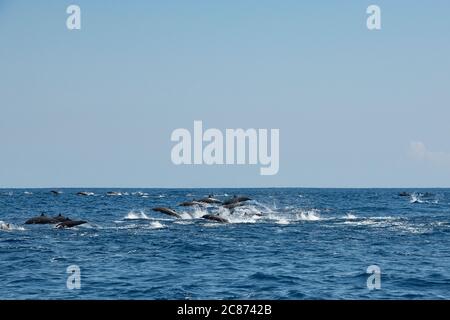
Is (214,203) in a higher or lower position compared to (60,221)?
lower

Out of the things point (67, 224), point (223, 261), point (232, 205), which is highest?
point (232, 205)

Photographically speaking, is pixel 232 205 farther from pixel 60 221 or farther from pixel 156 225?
pixel 60 221

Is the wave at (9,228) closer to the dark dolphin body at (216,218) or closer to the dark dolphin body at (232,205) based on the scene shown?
the dark dolphin body at (216,218)

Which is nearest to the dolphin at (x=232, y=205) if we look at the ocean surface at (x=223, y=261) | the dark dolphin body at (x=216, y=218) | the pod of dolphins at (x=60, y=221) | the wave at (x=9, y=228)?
the dark dolphin body at (x=216, y=218)

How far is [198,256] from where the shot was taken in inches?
1143

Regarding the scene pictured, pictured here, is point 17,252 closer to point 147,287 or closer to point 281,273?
point 147,287

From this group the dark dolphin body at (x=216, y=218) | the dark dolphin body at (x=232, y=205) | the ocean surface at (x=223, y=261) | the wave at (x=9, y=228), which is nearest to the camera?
the ocean surface at (x=223, y=261)

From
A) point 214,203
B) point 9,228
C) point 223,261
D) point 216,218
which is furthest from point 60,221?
point 214,203

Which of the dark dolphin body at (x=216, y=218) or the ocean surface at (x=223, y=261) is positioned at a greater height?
the dark dolphin body at (x=216, y=218)

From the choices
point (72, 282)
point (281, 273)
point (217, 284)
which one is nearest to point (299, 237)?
point (281, 273)

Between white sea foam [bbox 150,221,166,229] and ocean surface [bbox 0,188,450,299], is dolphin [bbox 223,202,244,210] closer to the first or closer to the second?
white sea foam [bbox 150,221,166,229]
